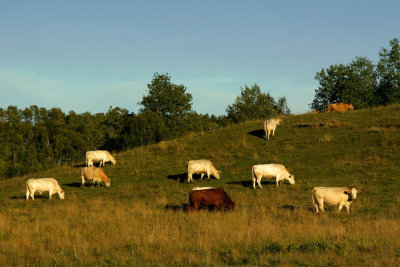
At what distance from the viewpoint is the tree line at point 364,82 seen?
76062mm

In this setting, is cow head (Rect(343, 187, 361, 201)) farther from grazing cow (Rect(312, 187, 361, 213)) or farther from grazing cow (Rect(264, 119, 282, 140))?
grazing cow (Rect(264, 119, 282, 140))

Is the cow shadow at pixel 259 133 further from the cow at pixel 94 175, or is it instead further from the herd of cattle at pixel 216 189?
the cow at pixel 94 175

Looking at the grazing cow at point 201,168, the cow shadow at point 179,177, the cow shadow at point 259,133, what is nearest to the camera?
the grazing cow at point 201,168

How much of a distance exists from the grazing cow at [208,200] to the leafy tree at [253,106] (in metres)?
78.5

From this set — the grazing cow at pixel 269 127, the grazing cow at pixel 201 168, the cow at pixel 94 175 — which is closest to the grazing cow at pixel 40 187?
the cow at pixel 94 175

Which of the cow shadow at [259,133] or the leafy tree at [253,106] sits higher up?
the leafy tree at [253,106]

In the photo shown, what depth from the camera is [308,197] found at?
2103cm

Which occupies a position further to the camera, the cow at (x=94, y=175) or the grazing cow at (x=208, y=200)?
the cow at (x=94, y=175)

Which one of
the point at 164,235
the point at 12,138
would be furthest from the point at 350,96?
the point at 12,138

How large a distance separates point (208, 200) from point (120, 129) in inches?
2851

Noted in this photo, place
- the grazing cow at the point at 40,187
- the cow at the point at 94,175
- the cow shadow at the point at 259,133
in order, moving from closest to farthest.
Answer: the grazing cow at the point at 40,187, the cow at the point at 94,175, the cow shadow at the point at 259,133

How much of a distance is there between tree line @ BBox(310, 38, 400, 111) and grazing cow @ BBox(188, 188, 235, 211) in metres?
64.0

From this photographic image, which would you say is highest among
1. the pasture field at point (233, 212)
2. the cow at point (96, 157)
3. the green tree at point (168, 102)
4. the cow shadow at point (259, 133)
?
the green tree at point (168, 102)

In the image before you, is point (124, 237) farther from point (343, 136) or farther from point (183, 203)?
point (343, 136)
